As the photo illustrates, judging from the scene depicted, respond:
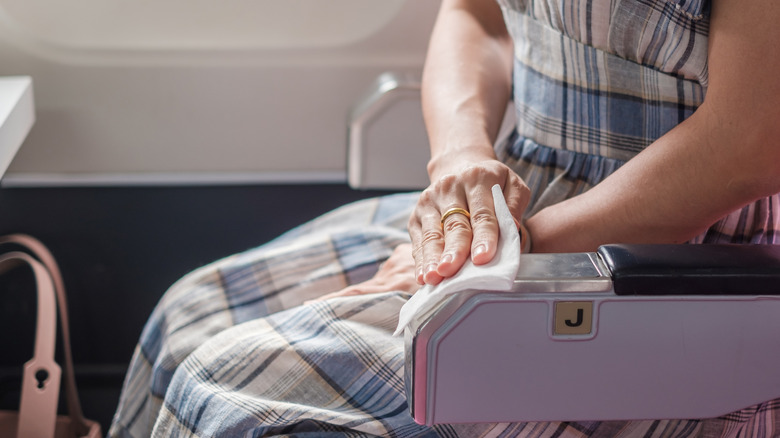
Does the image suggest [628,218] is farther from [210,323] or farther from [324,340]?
[210,323]

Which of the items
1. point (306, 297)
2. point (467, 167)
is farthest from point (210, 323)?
point (467, 167)

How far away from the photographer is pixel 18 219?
1505 millimetres

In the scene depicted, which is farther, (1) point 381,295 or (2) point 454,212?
(1) point 381,295

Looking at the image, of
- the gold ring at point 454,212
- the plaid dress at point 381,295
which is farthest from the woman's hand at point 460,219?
the plaid dress at point 381,295

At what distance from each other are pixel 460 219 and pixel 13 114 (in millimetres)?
778

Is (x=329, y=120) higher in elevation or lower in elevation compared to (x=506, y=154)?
lower

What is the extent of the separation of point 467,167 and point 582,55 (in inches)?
7.4

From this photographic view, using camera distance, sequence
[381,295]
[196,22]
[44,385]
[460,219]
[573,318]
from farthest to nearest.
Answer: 1. [196,22]
2. [44,385]
3. [381,295]
4. [460,219]
5. [573,318]

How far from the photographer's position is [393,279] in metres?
0.89

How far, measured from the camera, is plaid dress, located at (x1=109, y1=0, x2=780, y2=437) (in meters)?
0.70

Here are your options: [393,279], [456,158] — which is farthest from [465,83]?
[393,279]

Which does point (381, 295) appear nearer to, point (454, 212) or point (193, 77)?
point (454, 212)

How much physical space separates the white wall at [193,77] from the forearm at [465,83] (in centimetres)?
31

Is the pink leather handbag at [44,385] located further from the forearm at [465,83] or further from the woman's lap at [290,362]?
the forearm at [465,83]
